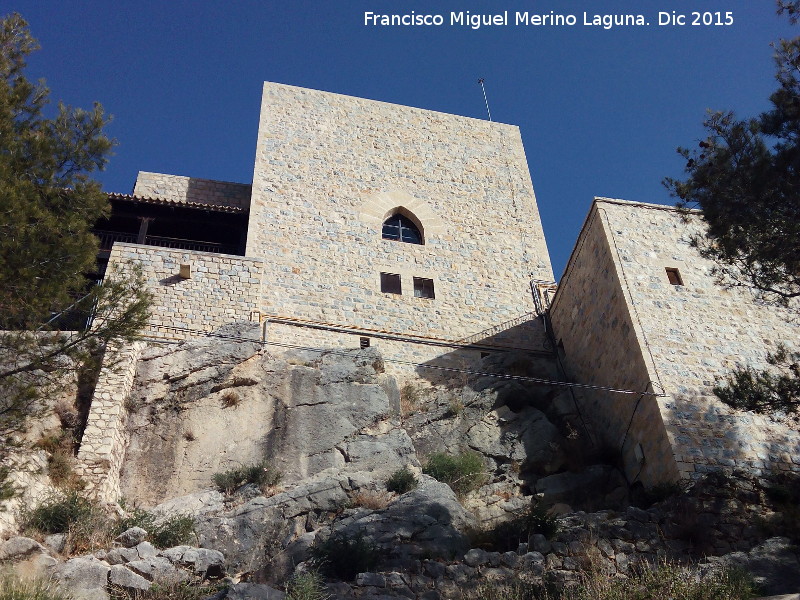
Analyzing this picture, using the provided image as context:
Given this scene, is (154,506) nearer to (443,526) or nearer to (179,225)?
(443,526)

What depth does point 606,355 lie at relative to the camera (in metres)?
14.4

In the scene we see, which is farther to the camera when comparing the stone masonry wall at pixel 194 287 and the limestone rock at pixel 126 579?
the stone masonry wall at pixel 194 287

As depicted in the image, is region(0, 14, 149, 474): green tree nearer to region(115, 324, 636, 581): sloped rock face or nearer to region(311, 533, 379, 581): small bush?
region(115, 324, 636, 581): sloped rock face

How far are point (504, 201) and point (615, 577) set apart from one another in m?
12.1

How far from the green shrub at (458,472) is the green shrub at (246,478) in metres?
2.31

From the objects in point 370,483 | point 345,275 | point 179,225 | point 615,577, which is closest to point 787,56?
point 615,577

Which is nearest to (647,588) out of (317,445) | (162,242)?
(317,445)

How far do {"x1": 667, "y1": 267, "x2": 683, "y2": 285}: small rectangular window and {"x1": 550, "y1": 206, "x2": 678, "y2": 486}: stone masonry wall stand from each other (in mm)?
1036

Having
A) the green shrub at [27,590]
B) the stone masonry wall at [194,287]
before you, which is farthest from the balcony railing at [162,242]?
the green shrub at [27,590]

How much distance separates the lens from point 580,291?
15836 millimetres

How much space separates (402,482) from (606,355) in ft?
15.1

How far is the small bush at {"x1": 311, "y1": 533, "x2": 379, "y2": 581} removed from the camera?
378 inches

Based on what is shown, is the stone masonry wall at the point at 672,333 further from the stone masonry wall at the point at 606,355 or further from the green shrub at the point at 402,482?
the green shrub at the point at 402,482

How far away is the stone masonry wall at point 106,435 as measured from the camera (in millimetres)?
11633
